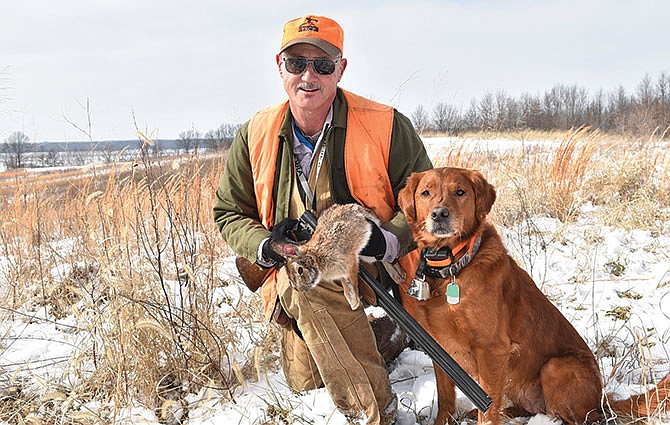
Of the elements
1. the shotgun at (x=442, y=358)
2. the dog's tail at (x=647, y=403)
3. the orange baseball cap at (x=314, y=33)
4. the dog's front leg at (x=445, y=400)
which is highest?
the orange baseball cap at (x=314, y=33)

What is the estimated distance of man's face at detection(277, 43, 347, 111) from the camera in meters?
2.79

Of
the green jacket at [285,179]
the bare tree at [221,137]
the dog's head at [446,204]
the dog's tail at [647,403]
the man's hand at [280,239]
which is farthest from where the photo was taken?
the bare tree at [221,137]

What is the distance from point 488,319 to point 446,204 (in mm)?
562

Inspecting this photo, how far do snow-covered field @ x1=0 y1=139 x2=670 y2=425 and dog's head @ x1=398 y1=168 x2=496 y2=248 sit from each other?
2.84 ft

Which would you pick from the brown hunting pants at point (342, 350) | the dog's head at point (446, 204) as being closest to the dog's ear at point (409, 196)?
the dog's head at point (446, 204)

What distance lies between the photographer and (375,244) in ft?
8.28

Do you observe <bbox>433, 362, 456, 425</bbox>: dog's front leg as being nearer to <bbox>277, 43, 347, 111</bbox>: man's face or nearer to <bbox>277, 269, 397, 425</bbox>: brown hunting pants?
<bbox>277, 269, 397, 425</bbox>: brown hunting pants

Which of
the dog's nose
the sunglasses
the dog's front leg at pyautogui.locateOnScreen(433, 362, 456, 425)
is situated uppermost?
the sunglasses

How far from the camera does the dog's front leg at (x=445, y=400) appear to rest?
2.60m

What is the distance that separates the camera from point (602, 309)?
12.2 feet

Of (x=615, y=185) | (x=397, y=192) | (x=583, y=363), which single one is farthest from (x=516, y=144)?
(x=583, y=363)

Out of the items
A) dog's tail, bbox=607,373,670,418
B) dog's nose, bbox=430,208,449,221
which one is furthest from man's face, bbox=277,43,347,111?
dog's tail, bbox=607,373,670,418

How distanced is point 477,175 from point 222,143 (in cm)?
291

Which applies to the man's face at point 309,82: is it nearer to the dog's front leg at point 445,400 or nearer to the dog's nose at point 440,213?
the dog's nose at point 440,213
